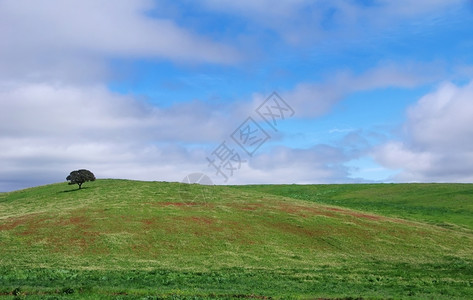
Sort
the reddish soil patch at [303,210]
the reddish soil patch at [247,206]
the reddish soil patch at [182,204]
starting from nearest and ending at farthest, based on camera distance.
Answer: the reddish soil patch at [303,210] < the reddish soil patch at [182,204] < the reddish soil patch at [247,206]

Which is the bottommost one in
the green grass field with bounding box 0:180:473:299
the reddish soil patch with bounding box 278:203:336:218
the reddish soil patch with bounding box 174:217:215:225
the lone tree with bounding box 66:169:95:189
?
the green grass field with bounding box 0:180:473:299

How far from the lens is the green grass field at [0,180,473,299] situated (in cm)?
2803

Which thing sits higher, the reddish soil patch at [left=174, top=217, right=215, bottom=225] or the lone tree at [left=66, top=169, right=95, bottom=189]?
the lone tree at [left=66, top=169, right=95, bottom=189]

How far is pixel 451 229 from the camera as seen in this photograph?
7250 cm

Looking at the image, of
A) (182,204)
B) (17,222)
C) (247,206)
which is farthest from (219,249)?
(17,222)

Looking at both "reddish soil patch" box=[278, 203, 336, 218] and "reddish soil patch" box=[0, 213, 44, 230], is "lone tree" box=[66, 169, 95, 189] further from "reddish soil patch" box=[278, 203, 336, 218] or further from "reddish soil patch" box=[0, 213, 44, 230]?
"reddish soil patch" box=[278, 203, 336, 218]

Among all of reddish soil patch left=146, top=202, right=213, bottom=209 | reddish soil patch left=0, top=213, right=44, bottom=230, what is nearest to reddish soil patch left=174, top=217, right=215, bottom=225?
reddish soil patch left=146, top=202, right=213, bottom=209

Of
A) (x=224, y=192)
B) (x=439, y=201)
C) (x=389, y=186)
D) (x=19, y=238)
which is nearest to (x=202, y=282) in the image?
(x=19, y=238)

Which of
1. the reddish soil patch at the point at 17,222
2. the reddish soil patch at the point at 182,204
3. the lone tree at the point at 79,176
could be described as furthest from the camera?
the lone tree at the point at 79,176

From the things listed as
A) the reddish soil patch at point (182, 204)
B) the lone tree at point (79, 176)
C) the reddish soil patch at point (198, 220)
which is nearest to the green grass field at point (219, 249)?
the reddish soil patch at point (198, 220)

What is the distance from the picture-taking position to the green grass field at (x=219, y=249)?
28.0 meters

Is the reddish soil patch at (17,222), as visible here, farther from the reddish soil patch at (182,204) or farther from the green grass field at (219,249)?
the reddish soil patch at (182,204)

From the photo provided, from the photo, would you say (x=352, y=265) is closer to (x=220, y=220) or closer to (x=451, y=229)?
(x=220, y=220)

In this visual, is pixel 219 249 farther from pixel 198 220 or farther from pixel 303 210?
pixel 303 210
